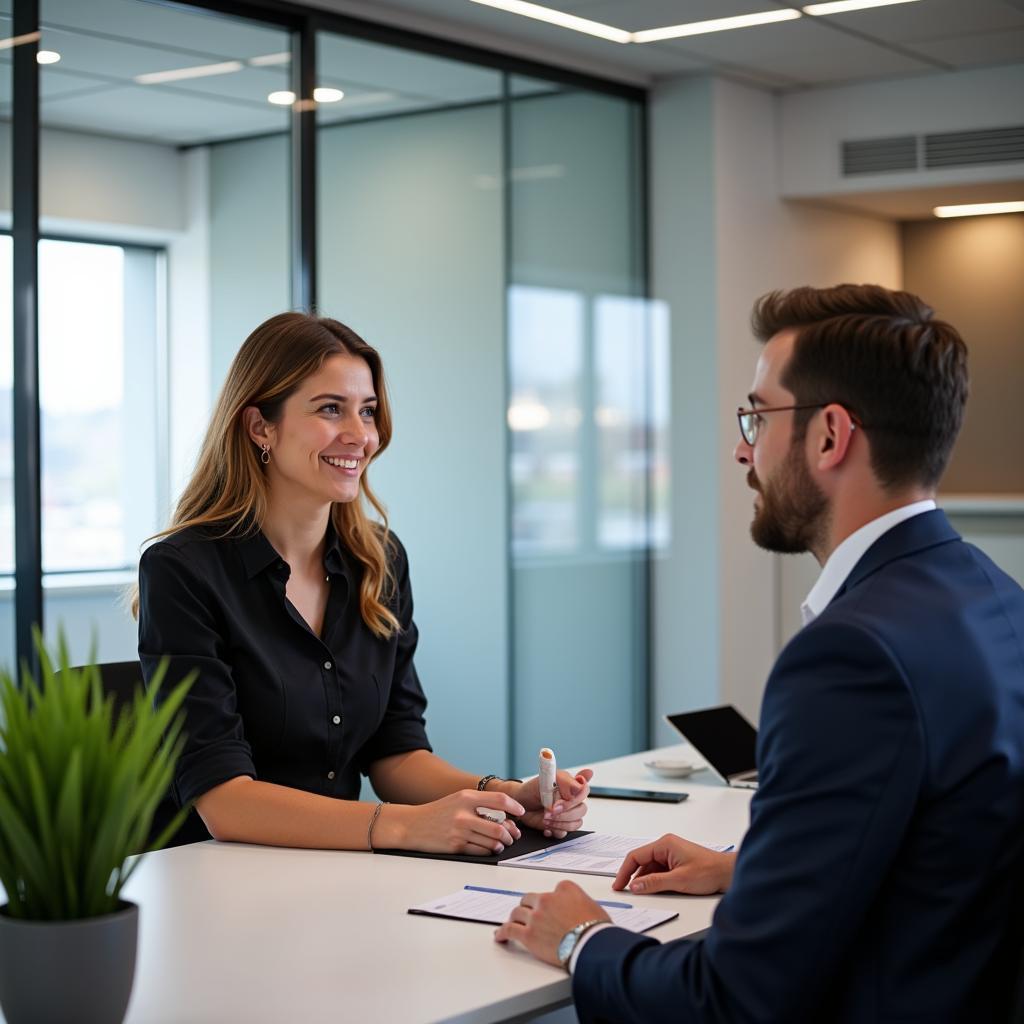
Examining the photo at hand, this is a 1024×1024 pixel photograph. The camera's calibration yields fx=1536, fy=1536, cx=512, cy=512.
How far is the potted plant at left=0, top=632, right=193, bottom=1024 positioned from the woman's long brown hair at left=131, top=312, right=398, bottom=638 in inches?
47.5

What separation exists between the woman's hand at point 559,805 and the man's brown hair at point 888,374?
2.72 feet

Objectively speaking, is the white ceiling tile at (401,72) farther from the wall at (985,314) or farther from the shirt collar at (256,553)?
the wall at (985,314)

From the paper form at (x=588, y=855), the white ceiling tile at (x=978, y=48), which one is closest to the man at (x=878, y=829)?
the paper form at (x=588, y=855)

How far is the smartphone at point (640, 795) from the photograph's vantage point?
262 centimetres

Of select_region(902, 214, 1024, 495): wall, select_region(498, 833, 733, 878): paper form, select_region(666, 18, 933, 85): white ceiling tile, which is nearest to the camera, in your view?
select_region(498, 833, 733, 878): paper form

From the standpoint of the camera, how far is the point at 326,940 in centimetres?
180

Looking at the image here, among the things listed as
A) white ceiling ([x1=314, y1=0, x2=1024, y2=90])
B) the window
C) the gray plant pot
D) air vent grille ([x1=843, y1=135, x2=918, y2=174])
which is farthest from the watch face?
air vent grille ([x1=843, y1=135, x2=918, y2=174])

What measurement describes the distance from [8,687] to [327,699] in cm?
121

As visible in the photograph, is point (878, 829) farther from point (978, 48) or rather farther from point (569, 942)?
point (978, 48)

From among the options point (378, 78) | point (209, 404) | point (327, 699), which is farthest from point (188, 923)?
point (209, 404)

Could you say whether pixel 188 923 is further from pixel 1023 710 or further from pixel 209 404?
pixel 209 404

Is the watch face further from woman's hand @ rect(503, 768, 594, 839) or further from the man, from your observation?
woman's hand @ rect(503, 768, 594, 839)

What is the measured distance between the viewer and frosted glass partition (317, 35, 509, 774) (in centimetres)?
473

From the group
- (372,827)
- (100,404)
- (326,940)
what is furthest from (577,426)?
(326,940)
